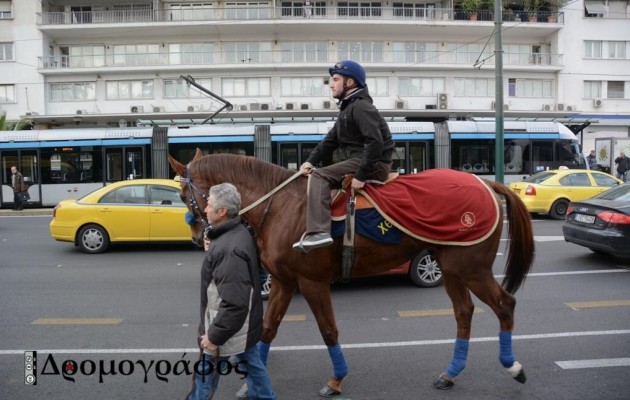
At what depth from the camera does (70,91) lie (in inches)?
1501

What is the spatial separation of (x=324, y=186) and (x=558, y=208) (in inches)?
570

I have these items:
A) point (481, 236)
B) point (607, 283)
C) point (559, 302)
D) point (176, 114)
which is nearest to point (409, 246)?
point (481, 236)

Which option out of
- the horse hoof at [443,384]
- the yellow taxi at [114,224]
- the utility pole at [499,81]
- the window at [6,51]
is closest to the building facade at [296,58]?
the window at [6,51]

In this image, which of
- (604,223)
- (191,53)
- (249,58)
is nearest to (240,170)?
(604,223)

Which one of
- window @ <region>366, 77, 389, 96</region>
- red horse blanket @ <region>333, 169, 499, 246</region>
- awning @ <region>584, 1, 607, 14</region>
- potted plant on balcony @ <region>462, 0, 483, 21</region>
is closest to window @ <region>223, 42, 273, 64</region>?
window @ <region>366, 77, 389, 96</region>

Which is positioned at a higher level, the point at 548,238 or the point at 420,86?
the point at 420,86

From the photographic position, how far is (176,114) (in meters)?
35.9

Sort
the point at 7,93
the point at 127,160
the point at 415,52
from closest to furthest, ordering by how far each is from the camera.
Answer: the point at 127,160 < the point at 7,93 < the point at 415,52

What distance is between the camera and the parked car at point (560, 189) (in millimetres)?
16406

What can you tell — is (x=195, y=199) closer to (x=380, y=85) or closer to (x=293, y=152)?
(x=293, y=152)

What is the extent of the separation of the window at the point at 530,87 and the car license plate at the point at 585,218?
31953mm

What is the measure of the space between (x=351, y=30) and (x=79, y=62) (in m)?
19.7

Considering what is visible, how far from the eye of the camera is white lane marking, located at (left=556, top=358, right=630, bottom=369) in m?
4.88

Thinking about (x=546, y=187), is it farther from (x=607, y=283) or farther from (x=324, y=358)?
(x=324, y=358)
